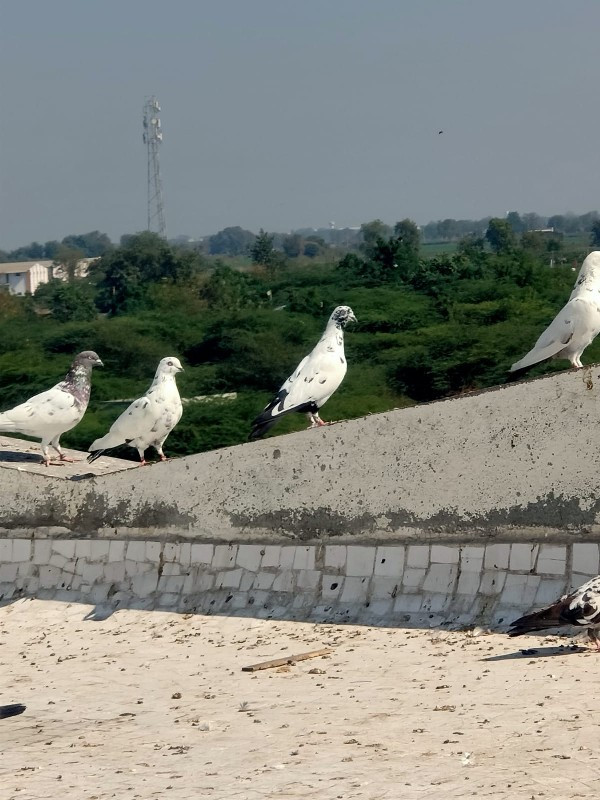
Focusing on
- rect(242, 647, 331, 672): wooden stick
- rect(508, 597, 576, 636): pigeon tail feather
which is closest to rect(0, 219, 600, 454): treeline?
rect(242, 647, 331, 672): wooden stick

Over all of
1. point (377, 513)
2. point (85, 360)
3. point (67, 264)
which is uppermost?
point (67, 264)

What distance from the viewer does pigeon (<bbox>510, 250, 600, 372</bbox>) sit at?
9023 mm

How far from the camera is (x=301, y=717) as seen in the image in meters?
6.50

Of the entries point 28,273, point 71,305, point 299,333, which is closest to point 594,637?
point 299,333

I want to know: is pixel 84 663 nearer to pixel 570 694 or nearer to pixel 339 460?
pixel 339 460

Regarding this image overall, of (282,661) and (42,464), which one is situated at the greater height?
(42,464)

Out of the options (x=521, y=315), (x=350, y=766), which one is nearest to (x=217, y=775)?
(x=350, y=766)

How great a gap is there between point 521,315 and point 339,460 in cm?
1623

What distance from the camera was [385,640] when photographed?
7828 millimetres

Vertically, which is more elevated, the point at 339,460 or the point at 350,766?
the point at 339,460

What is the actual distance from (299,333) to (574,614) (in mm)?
19326

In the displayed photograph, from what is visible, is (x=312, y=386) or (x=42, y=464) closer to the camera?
(x=312, y=386)

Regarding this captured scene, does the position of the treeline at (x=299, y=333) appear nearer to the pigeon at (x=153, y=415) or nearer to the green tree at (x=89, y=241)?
the pigeon at (x=153, y=415)

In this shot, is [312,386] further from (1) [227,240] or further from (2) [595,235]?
(1) [227,240]
